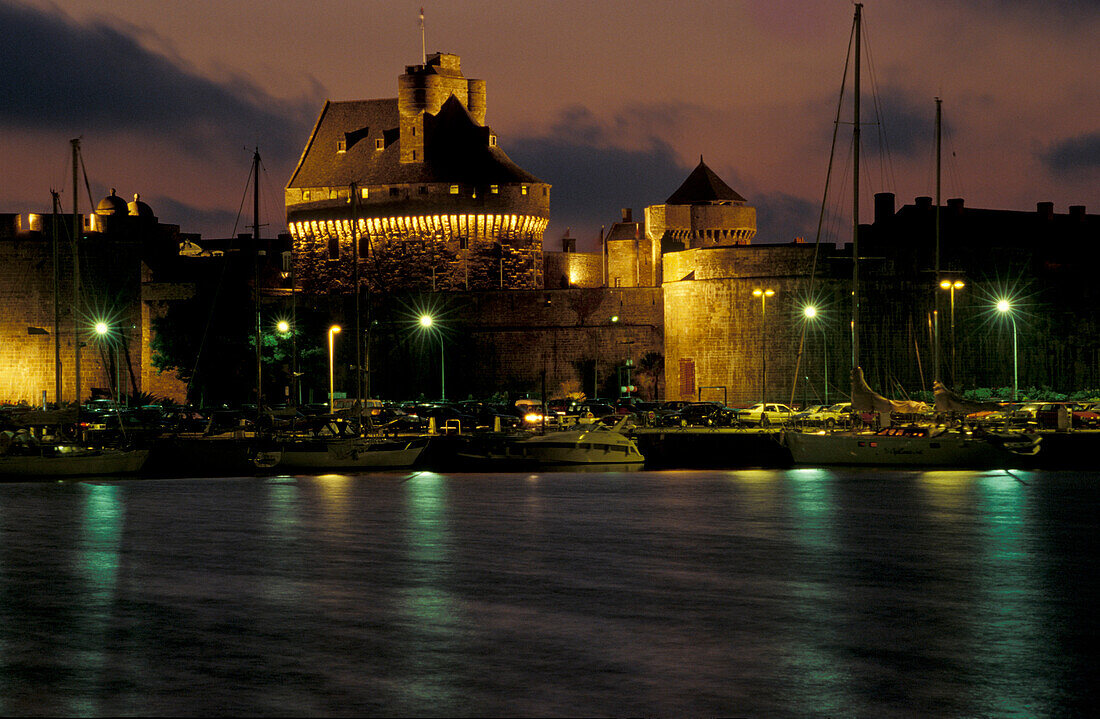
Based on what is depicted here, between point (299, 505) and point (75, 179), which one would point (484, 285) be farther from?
point (299, 505)

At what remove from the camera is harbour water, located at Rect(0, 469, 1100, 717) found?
9.60m

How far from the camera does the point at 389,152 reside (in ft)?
246

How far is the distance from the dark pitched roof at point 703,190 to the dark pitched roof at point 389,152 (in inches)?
600

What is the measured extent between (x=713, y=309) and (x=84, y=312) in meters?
26.9

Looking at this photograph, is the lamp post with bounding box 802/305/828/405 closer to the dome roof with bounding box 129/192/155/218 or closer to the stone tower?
the stone tower

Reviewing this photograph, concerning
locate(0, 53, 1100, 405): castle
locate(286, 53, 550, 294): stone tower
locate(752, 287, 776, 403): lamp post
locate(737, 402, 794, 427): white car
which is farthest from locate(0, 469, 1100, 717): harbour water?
locate(286, 53, 550, 294): stone tower

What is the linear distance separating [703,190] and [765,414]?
42.6 m

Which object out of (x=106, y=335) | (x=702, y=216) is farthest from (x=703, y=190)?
(x=106, y=335)

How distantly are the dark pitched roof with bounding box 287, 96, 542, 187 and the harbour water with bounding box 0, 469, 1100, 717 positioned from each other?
5088cm

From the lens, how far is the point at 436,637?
1147cm

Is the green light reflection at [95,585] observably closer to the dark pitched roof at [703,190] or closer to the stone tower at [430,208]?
the stone tower at [430,208]

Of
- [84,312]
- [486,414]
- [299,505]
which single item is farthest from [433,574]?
[84,312]

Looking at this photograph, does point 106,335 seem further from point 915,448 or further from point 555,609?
point 555,609

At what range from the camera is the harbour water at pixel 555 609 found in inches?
378
